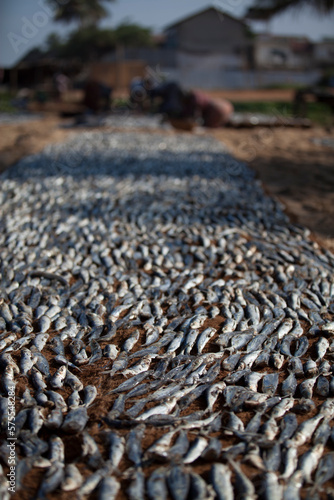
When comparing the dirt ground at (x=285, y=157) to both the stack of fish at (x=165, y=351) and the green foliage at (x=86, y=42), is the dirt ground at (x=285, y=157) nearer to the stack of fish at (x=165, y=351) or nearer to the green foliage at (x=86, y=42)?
the stack of fish at (x=165, y=351)

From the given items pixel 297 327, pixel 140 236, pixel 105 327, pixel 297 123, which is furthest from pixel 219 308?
pixel 297 123

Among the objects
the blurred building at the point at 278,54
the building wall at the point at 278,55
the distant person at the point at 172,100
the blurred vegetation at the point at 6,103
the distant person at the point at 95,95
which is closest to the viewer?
the distant person at the point at 172,100

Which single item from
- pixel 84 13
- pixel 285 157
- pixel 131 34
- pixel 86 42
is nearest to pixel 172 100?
pixel 285 157

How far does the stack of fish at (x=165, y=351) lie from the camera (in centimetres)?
228

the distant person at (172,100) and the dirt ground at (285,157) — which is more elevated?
the distant person at (172,100)

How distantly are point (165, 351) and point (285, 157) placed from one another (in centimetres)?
885

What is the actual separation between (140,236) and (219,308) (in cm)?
191

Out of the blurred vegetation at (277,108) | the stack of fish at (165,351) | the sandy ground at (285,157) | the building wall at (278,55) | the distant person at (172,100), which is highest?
the building wall at (278,55)

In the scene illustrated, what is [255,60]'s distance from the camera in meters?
37.1

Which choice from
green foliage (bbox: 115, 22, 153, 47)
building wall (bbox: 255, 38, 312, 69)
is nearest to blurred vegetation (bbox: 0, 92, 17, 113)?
building wall (bbox: 255, 38, 312, 69)

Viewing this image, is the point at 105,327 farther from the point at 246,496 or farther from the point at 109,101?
the point at 109,101

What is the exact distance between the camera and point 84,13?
168ft

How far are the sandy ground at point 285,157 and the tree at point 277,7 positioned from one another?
568 cm

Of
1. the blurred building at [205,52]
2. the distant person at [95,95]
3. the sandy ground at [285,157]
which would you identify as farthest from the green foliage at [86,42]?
the sandy ground at [285,157]
